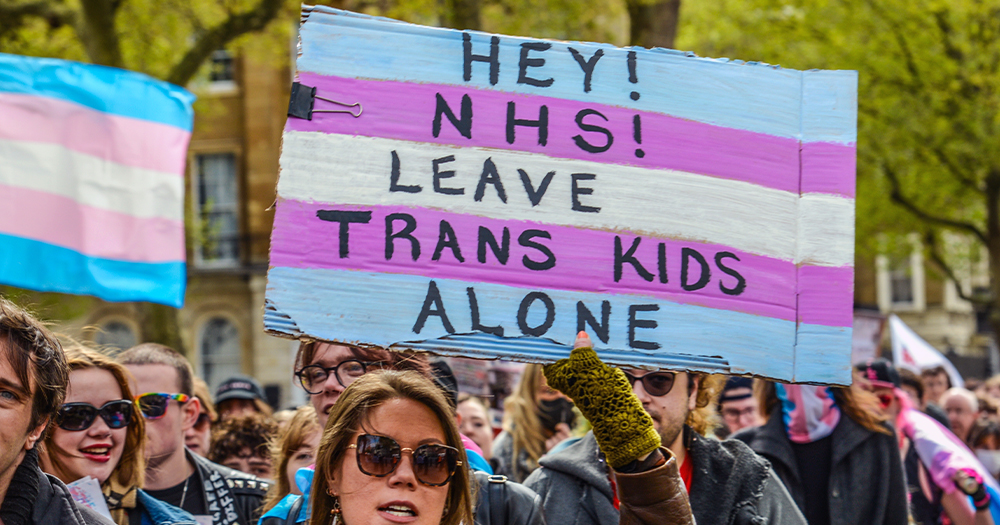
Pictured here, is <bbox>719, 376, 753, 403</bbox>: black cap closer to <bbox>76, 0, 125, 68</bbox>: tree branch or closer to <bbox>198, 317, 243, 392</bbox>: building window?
<bbox>76, 0, 125, 68</bbox>: tree branch

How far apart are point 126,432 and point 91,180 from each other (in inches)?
91.0

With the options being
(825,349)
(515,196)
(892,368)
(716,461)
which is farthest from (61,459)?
(892,368)

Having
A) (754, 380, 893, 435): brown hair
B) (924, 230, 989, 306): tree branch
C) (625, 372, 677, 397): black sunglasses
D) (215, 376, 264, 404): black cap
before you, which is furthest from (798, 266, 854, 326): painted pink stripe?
(924, 230, 989, 306): tree branch

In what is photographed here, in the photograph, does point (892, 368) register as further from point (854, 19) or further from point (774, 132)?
point (854, 19)

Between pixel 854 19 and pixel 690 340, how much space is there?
17697mm

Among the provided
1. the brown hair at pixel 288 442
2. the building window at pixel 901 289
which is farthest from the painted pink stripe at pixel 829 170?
the building window at pixel 901 289

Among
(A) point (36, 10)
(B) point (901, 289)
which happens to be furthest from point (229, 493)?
(B) point (901, 289)

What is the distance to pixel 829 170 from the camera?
2.77m

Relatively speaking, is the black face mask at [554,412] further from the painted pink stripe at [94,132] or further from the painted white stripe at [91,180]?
the painted pink stripe at [94,132]

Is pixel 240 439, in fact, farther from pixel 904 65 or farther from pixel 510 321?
pixel 904 65

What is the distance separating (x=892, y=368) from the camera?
16.8 feet

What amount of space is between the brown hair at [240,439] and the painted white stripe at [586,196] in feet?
9.20

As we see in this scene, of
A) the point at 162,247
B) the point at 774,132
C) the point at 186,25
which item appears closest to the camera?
the point at 774,132

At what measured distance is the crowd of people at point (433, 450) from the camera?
228 centimetres
